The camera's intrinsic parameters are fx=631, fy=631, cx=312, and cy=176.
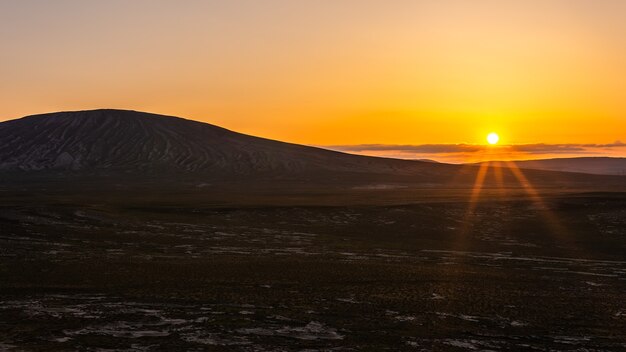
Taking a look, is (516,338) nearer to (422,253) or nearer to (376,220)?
(422,253)

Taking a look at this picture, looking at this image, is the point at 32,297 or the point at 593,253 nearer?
the point at 32,297

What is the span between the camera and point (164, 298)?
3384 cm

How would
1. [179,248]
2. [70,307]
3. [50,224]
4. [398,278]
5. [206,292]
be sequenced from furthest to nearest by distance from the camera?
[50,224], [179,248], [398,278], [206,292], [70,307]

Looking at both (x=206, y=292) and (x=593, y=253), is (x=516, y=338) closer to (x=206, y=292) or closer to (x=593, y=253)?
(x=206, y=292)

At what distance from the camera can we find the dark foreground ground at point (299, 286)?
26.4 meters

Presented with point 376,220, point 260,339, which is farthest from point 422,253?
point 260,339

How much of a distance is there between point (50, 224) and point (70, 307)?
44.2m

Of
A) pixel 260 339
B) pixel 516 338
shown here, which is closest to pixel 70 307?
pixel 260 339

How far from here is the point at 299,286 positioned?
3853 cm

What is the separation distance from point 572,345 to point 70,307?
23.1m

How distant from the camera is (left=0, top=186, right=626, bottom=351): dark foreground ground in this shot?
2636 centimetres

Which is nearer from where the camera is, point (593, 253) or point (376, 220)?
point (593, 253)

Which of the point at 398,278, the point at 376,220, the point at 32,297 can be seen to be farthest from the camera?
the point at 376,220

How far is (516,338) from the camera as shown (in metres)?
27.1
